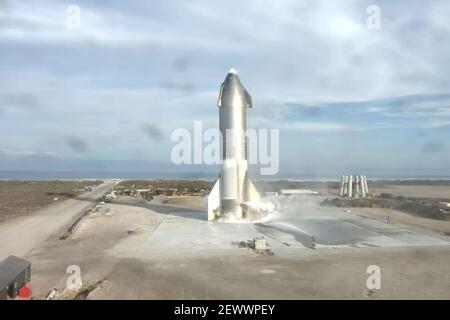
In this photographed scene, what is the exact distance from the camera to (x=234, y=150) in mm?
35469

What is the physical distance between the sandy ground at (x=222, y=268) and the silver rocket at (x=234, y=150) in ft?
16.9

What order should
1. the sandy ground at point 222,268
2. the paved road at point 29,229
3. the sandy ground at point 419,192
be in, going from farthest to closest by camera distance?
the sandy ground at point 419,192 < the paved road at point 29,229 < the sandy ground at point 222,268

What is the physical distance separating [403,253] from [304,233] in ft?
25.6

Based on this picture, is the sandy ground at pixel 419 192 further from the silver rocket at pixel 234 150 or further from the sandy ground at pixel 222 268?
the sandy ground at pixel 222 268

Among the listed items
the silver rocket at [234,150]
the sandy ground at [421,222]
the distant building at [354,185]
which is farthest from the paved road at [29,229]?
the distant building at [354,185]

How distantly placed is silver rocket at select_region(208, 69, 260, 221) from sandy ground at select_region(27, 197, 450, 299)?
514 cm

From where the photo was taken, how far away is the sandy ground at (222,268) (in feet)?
54.0

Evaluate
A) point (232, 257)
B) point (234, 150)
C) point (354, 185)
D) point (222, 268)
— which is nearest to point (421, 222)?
point (234, 150)

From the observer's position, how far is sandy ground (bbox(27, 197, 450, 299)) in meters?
16.5

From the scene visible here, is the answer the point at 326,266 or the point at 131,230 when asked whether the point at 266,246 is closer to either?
the point at 326,266

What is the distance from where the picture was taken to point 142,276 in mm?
18969

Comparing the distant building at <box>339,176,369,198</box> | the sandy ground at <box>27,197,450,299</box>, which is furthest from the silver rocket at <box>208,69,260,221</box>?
the distant building at <box>339,176,369,198</box>
